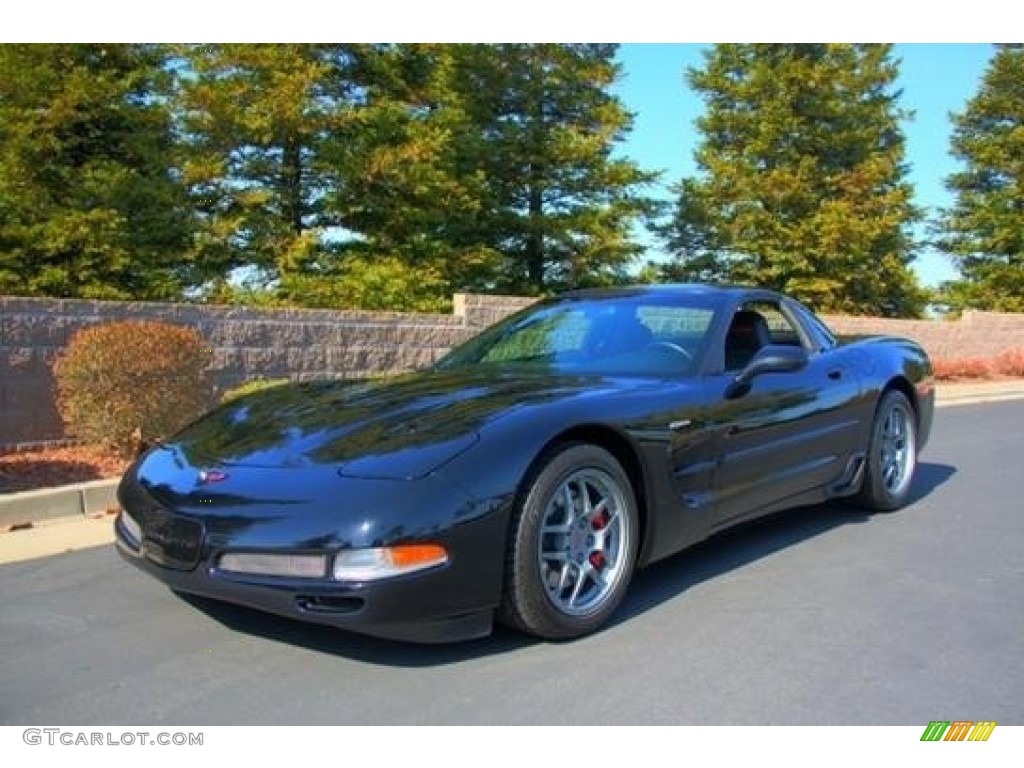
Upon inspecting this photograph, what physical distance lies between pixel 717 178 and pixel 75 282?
15697mm

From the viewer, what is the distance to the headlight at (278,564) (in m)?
3.20

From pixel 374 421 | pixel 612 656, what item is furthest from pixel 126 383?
pixel 612 656

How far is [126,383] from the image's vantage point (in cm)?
724

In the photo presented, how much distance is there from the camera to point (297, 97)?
14.2m

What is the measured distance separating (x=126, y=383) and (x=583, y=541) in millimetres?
4597

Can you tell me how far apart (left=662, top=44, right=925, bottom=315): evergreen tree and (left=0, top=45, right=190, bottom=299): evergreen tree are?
1270 cm

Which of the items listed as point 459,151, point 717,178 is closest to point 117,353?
point 459,151

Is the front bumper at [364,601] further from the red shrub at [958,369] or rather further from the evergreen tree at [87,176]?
the red shrub at [958,369]

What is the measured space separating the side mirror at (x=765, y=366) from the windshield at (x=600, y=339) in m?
0.22

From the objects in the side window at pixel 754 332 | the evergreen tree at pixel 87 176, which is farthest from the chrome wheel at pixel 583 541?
the evergreen tree at pixel 87 176

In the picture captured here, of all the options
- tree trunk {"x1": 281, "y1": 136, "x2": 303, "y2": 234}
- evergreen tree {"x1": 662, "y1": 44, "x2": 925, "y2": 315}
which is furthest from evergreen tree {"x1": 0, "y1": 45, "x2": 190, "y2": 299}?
evergreen tree {"x1": 662, "y1": 44, "x2": 925, "y2": 315}

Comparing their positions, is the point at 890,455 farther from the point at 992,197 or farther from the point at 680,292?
the point at 992,197

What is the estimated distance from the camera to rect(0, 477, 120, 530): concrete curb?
19.1ft

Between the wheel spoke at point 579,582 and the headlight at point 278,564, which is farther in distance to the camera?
the wheel spoke at point 579,582
